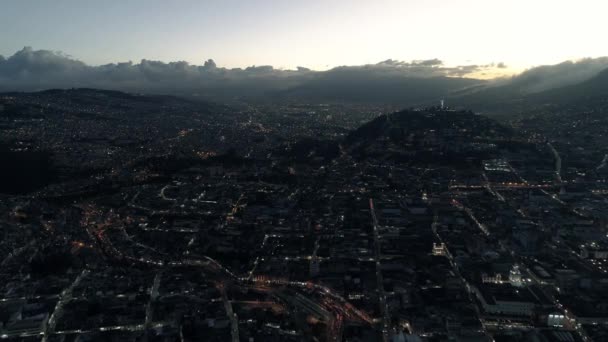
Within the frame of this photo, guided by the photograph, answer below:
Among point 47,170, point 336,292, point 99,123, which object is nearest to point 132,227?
point 336,292

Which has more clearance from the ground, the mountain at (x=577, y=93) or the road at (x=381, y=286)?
the mountain at (x=577, y=93)

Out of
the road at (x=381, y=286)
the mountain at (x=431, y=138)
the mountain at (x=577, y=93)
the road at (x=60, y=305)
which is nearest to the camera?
the road at (x=381, y=286)

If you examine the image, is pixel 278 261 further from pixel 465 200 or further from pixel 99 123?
pixel 99 123

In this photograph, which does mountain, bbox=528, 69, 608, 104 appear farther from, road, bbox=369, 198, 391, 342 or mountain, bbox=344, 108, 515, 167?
road, bbox=369, 198, 391, 342

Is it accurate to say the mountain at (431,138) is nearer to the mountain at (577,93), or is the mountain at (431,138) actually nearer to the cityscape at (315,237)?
the cityscape at (315,237)

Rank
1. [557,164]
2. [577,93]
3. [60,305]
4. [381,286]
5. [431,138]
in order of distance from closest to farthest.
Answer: [60,305], [381,286], [557,164], [431,138], [577,93]

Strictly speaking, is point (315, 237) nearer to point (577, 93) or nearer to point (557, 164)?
point (557, 164)

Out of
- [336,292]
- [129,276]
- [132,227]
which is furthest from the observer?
[132,227]

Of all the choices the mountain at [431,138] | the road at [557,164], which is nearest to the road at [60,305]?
the mountain at [431,138]

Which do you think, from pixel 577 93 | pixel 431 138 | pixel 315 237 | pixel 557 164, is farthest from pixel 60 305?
pixel 577 93
